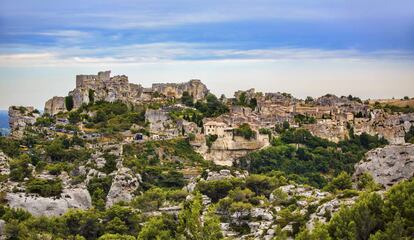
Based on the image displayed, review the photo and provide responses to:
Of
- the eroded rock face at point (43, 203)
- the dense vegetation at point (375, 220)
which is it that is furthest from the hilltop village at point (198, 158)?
the dense vegetation at point (375, 220)

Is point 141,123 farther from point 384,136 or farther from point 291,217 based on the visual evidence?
point 291,217

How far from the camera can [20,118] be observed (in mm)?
54000

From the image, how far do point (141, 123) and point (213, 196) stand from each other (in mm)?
19110

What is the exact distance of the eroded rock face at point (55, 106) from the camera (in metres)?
60.0

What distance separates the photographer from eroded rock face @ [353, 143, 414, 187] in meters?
32.3

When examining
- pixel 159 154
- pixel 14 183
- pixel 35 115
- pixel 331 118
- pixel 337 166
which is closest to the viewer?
pixel 14 183

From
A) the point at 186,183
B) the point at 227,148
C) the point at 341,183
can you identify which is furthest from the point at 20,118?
the point at 341,183

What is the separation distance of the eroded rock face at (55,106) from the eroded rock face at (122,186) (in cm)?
2112

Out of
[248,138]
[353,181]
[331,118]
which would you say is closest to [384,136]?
[331,118]

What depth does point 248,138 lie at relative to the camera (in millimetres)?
53312

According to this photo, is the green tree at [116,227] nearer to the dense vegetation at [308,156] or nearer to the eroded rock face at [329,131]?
the dense vegetation at [308,156]

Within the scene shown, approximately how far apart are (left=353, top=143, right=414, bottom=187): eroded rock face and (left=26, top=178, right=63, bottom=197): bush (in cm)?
1371

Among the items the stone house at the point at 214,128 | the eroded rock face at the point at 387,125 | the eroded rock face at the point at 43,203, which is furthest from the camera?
the eroded rock face at the point at 387,125

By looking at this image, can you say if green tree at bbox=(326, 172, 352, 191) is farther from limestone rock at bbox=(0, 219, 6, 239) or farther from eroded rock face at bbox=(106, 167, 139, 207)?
limestone rock at bbox=(0, 219, 6, 239)
